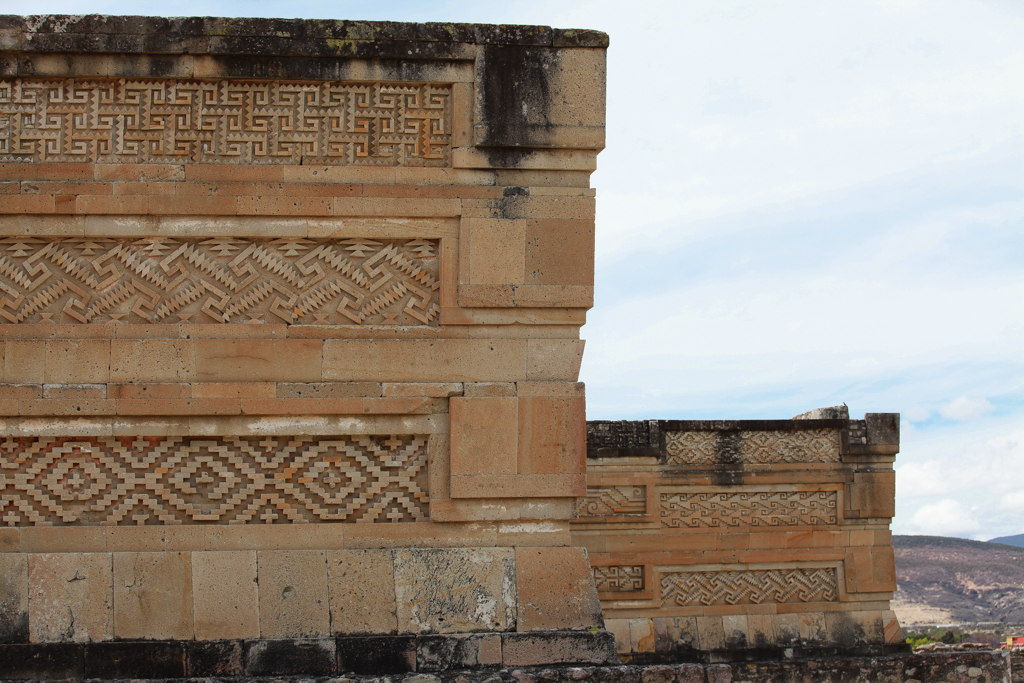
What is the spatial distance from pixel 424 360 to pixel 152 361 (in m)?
1.22

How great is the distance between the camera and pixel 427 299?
150 inches

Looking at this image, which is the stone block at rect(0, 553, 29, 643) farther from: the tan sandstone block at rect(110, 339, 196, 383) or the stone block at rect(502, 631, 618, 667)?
the stone block at rect(502, 631, 618, 667)

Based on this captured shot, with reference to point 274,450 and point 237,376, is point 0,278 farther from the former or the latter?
point 274,450

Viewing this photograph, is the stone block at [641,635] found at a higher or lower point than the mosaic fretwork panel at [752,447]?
lower

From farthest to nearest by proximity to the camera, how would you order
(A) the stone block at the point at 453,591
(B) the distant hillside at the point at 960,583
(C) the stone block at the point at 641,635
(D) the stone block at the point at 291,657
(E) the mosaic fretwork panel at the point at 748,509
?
(B) the distant hillside at the point at 960,583 → (E) the mosaic fretwork panel at the point at 748,509 → (C) the stone block at the point at 641,635 → (A) the stone block at the point at 453,591 → (D) the stone block at the point at 291,657

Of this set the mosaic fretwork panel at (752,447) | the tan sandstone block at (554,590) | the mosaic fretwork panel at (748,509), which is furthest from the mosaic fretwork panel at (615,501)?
the tan sandstone block at (554,590)

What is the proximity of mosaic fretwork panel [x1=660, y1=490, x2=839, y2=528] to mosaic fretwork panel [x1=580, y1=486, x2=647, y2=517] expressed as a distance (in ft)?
0.76

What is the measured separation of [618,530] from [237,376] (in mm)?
4811

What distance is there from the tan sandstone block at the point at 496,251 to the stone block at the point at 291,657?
1.73 m

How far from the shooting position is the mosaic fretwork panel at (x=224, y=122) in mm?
3812

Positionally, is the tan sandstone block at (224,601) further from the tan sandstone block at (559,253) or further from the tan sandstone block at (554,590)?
the tan sandstone block at (559,253)

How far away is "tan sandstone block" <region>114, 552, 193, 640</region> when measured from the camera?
3.52 m

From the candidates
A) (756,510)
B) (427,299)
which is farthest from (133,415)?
(756,510)

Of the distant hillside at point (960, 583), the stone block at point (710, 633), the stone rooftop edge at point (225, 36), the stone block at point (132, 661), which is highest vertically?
the stone rooftop edge at point (225, 36)
